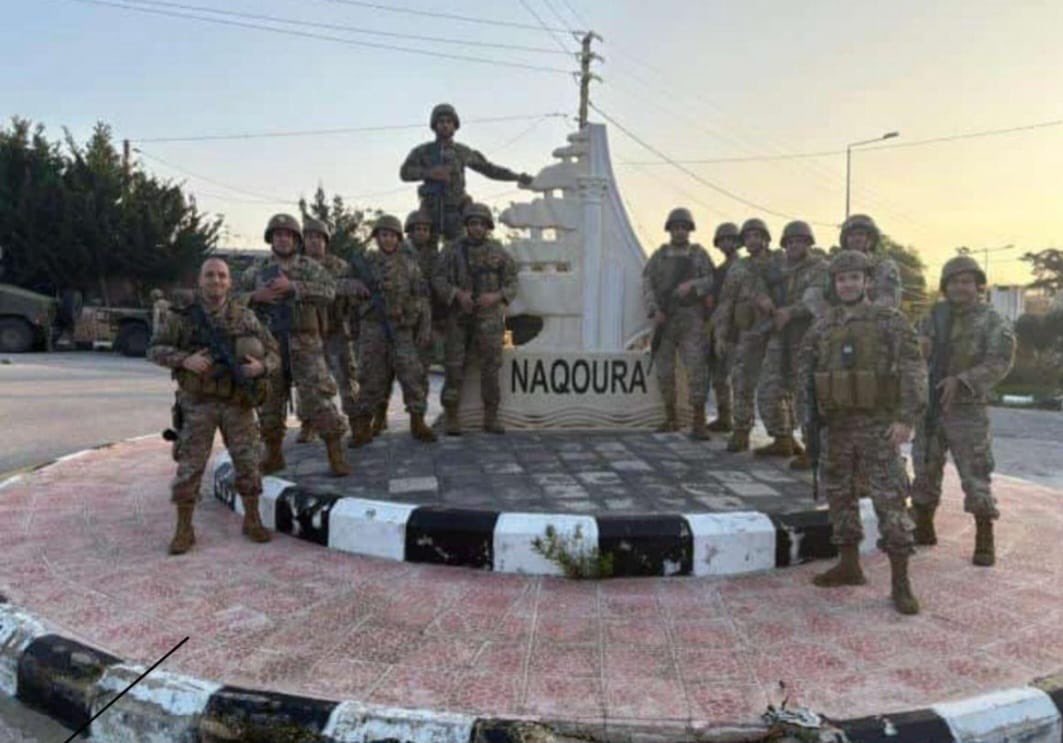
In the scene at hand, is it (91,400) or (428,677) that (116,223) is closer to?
(91,400)

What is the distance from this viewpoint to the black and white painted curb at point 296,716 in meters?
2.16

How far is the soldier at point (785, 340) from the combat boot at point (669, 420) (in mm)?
956

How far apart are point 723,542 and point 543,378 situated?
9.68 ft

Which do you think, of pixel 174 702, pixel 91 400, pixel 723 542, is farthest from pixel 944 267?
pixel 91 400

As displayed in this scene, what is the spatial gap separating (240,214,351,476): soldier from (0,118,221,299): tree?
22.4 m

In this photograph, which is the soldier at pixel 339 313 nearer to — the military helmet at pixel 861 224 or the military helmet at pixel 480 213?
the military helmet at pixel 480 213

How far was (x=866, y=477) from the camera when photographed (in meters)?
3.31

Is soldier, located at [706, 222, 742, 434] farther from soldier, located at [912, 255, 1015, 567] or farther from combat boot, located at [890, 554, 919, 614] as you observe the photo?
combat boot, located at [890, 554, 919, 614]

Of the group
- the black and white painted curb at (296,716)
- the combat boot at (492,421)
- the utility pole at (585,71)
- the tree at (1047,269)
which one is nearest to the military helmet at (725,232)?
the combat boot at (492,421)

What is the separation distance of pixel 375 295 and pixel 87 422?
17.7ft

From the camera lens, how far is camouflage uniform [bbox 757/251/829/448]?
512 centimetres

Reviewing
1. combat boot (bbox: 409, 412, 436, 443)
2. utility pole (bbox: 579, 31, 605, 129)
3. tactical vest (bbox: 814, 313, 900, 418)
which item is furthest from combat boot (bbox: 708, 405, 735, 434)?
utility pole (bbox: 579, 31, 605, 129)

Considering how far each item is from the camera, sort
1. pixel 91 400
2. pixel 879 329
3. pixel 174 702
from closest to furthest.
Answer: pixel 174 702 → pixel 879 329 → pixel 91 400

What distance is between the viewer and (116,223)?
79.1 feet
